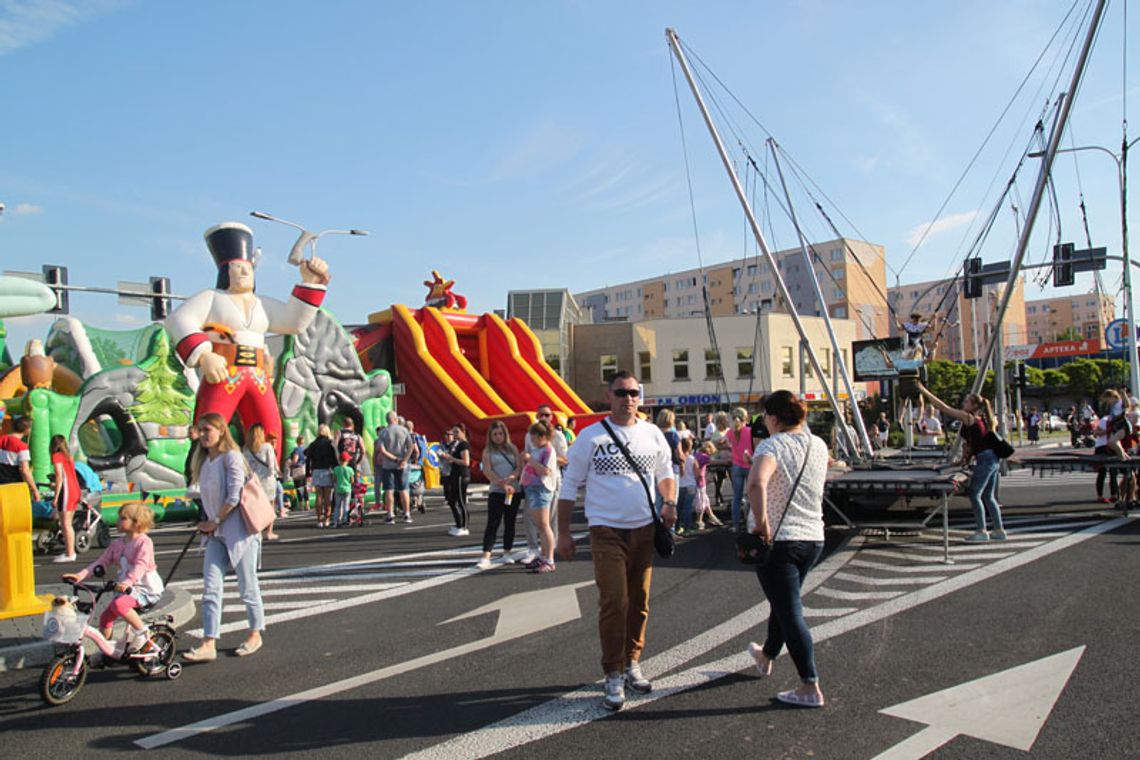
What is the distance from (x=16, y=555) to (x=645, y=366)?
3765cm

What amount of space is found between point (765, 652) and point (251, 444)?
7518mm

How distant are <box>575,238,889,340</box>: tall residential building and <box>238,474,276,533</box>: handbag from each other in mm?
53402

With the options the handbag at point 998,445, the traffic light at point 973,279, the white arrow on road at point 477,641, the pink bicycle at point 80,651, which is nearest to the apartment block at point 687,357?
the traffic light at point 973,279

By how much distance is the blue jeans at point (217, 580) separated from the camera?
580 cm

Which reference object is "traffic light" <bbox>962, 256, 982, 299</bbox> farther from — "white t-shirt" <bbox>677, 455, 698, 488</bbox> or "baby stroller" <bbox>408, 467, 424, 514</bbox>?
"baby stroller" <bbox>408, 467, 424, 514</bbox>

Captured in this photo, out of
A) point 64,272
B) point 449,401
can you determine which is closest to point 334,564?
point 64,272

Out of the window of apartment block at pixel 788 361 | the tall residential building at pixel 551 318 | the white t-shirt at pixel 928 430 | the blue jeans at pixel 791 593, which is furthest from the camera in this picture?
the window of apartment block at pixel 788 361

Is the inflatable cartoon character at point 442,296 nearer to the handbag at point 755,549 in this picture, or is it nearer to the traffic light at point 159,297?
the traffic light at point 159,297

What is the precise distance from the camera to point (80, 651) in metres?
5.10

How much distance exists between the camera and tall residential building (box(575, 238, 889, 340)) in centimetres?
7232

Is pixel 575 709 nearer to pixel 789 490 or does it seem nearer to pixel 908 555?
pixel 789 490

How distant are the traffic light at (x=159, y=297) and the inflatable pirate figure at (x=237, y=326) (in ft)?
13.1

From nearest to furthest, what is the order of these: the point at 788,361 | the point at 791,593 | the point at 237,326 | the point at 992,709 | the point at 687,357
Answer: the point at 992,709 → the point at 791,593 → the point at 237,326 → the point at 687,357 → the point at 788,361

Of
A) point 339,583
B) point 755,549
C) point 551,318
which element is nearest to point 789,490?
point 755,549
